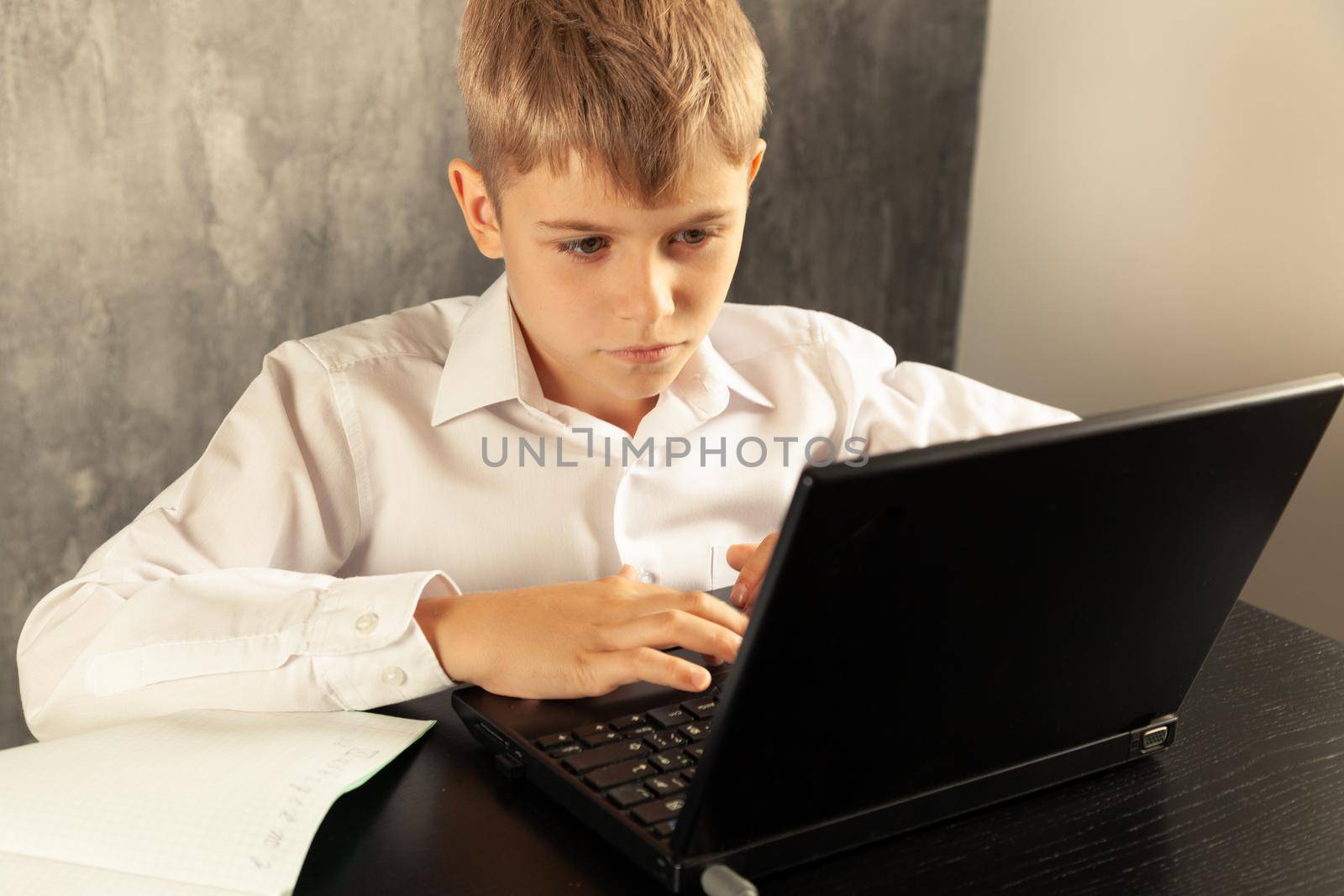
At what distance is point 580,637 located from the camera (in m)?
0.80

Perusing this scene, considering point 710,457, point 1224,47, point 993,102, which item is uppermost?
point 1224,47

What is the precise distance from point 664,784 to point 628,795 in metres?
0.02

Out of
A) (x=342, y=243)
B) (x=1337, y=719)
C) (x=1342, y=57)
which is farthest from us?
(x=342, y=243)

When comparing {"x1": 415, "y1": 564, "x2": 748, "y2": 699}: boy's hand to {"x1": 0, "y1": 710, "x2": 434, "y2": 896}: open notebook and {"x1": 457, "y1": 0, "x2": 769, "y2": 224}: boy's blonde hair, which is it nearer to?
{"x1": 0, "y1": 710, "x2": 434, "y2": 896}: open notebook

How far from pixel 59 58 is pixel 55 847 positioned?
3.71 ft

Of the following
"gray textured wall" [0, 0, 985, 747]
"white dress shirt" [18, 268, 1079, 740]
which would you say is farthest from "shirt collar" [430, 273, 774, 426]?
"gray textured wall" [0, 0, 985, 747]

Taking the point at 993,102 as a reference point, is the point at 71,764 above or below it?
below

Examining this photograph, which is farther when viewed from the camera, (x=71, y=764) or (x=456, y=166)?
(x=456, y=166)

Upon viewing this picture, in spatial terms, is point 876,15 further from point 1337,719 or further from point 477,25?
point 1337,719

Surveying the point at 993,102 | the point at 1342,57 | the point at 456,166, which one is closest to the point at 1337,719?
the point at 456,166

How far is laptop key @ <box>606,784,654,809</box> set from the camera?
65 centimetres

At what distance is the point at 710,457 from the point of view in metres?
1.22

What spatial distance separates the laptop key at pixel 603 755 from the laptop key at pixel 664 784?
3cm

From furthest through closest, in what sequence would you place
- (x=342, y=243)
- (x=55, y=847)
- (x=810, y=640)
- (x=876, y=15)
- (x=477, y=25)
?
1. (x=876, y=15)
2. (x=342, y=243)
3. (x=477, y=25)
4. (x=55, y=847)
5. (x=810, y=640)
